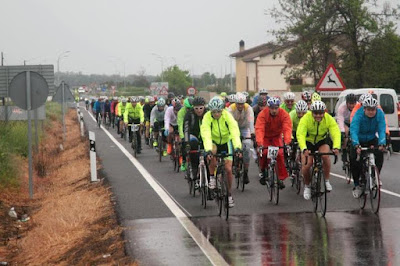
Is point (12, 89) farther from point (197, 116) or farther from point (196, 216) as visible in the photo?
point (196, 216)

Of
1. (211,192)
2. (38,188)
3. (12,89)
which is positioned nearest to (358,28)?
(38,188)

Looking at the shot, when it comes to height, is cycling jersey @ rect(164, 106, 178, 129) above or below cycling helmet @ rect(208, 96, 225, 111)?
below

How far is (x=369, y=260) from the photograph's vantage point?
355 inches

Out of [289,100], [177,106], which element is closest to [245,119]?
[289,100]

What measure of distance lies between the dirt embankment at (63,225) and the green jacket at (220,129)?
190cm

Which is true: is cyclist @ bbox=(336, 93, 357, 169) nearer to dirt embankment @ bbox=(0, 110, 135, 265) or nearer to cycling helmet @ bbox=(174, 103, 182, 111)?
dirt embankment @ bbox=(0, 110, 135, 265)

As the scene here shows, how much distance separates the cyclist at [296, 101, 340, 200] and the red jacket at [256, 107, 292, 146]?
94 cm

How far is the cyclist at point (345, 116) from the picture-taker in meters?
17.2

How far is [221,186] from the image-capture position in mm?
12914

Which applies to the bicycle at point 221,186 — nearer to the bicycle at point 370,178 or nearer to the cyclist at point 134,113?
the bicycle at point 370,178

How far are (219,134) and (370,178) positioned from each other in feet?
7.75

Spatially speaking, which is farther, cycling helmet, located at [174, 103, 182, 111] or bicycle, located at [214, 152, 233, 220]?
cycling helmet, located at [174, 103, 182, 111]

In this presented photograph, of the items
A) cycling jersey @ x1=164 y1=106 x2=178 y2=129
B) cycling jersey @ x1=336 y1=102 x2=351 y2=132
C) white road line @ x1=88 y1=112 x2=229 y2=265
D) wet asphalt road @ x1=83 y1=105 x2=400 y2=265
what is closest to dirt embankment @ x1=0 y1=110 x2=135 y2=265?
wet asphalt road @ x1=83 y1=105 x2=400 y2=265

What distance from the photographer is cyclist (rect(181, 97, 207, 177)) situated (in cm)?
1468
